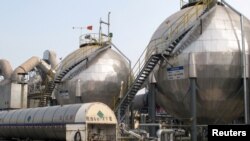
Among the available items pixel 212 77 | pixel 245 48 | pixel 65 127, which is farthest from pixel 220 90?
pixel 65 127

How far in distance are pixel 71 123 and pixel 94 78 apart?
35.2 ft

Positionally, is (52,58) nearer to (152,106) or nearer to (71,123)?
(152,106)

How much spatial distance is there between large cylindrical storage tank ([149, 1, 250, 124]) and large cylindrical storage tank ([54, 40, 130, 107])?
8220 mm

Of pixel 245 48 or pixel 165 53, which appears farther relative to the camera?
pixel 165 53

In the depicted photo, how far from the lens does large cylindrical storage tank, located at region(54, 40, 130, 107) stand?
101ft

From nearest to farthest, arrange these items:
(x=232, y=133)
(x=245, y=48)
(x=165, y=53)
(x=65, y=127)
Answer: (x=232, y=133)
(x=65, y=127)
(x=245, y=48)
(x=165, y=53)

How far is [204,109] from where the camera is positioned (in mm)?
A: 22453

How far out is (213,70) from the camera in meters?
21.8

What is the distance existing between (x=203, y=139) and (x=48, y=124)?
29.4 feet

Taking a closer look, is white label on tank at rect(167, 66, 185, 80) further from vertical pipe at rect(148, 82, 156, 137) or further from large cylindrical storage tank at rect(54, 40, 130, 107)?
large cylindrical storage tank at rect(54, 40, 130, 107)

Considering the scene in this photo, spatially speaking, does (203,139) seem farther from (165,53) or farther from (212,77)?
(165,53)

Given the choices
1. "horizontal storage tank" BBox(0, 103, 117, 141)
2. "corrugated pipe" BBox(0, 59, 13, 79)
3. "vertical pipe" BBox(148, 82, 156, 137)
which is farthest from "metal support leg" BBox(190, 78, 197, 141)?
"corrugated pipe" BBox(0, 59, 13, 79)

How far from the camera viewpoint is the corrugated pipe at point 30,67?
120 feet

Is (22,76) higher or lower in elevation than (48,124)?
higher
